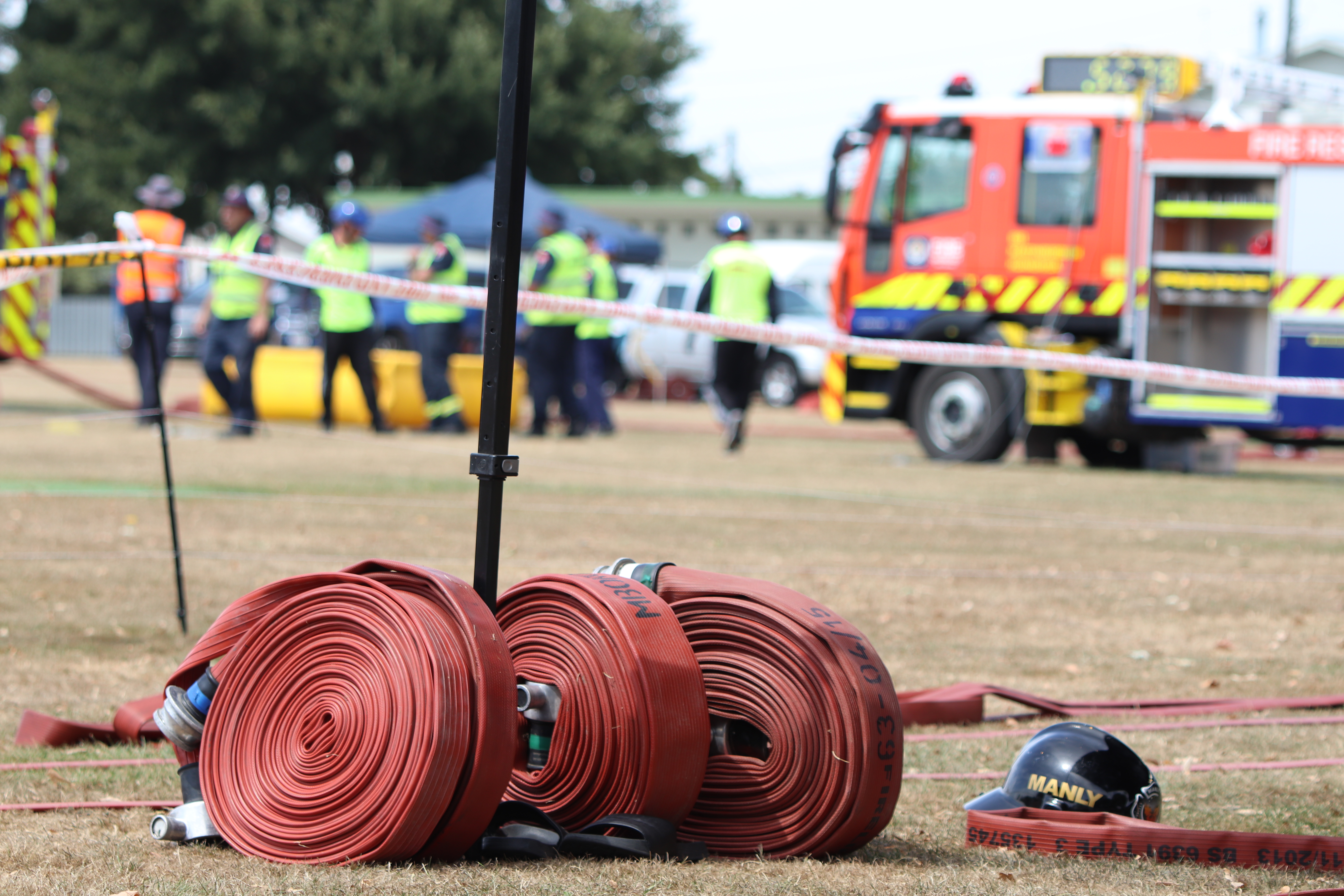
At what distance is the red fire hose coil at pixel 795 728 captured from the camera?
3.26 meters

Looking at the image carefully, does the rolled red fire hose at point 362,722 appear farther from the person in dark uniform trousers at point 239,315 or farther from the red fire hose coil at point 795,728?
the person in dark uniform trousers at point 239,315

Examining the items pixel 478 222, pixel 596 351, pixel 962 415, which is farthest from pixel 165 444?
pixel 478 222

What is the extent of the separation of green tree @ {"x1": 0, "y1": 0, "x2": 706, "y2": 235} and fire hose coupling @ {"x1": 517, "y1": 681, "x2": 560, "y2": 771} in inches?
1461

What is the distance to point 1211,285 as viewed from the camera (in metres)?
13.8

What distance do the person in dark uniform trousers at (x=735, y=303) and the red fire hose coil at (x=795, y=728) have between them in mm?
11442

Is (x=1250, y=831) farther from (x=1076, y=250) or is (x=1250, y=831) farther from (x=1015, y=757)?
(x=1076, y=250)

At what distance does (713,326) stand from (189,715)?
458cm

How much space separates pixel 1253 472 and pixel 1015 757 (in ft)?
38.8

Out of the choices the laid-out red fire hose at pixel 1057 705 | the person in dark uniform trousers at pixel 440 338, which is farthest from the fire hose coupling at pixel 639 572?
the person in dark uniform trousers at pixel 440 338

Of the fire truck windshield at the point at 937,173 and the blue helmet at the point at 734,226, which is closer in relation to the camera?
the fire truck windshield at the point at 937,173

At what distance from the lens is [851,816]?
3254 millimetres

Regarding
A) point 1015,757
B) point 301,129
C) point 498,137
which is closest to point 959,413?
point 1015,757

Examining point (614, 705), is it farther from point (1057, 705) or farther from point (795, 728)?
point (1057, 705)

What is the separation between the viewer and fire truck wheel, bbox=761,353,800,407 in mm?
26234
